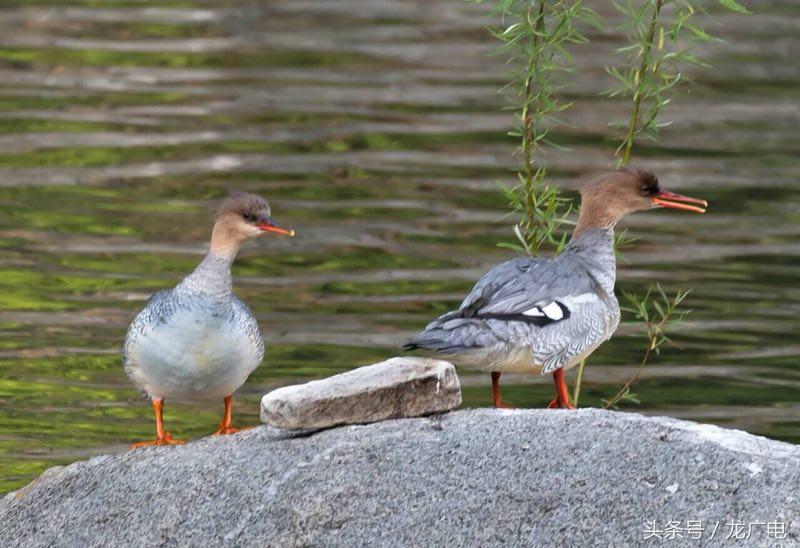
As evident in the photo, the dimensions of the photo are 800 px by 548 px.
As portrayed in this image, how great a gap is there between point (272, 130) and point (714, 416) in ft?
24.6

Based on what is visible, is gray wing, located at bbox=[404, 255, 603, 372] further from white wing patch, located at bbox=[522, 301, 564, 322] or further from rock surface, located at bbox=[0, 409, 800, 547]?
rock surface, located at bbox=[0, 409, 800, 547]

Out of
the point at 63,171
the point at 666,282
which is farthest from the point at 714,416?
the point at 63,171

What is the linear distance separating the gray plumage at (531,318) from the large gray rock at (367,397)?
0.13m

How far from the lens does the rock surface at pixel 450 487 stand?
595cm

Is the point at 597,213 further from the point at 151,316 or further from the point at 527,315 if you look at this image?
the point at 151,316

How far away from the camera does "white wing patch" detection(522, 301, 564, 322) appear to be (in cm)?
673

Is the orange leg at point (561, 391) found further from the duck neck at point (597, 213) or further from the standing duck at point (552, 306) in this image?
the duck neck at point (597, 213)

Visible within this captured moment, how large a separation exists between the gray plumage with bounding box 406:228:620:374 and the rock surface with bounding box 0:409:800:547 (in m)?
0.27

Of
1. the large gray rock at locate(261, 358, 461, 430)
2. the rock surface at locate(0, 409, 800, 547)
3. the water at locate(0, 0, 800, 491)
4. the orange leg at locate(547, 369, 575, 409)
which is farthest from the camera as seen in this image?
the water at locate(0, 0, 800, 491)

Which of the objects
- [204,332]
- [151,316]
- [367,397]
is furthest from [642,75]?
[151,316]

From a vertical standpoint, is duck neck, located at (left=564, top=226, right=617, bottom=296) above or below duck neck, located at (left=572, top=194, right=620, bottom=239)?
below

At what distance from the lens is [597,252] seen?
7.18 m

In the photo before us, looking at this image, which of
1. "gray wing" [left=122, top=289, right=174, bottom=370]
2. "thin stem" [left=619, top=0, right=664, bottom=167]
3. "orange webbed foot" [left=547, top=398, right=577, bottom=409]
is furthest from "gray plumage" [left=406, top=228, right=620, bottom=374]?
"gray wing" [left=122, top=289, right=174, bottom=370]

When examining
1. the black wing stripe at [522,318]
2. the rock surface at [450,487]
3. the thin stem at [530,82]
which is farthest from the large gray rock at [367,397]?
the thin stem at [530,82]
